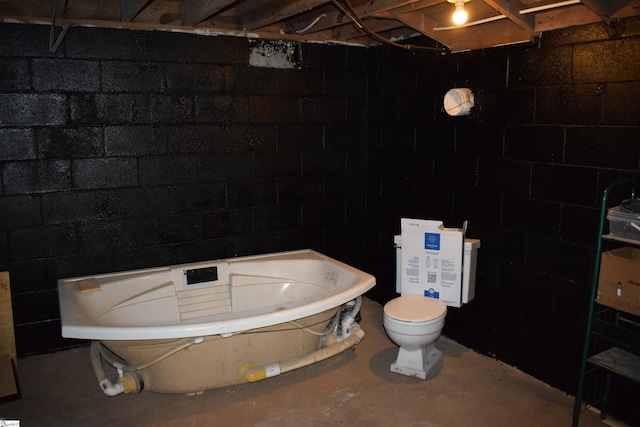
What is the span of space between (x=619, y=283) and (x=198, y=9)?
8.57ft

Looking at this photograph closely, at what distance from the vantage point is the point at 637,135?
2.31m

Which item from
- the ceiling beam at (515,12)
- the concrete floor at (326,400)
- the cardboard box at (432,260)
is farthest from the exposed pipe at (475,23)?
the concrete floor at (326,400)

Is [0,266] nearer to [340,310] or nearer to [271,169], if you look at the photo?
[271,169]

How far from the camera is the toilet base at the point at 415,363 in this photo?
2.95 metres

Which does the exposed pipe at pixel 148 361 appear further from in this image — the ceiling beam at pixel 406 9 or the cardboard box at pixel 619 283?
the ceiling beam at pixel 406 9

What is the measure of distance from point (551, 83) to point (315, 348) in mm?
1998

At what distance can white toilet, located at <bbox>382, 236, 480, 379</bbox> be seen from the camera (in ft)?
9.30

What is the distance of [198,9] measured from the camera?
9.63 feet

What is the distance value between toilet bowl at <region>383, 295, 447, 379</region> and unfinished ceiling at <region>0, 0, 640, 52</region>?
5.23 ft

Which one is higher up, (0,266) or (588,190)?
(588,190)

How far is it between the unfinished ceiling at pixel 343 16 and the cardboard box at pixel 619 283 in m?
1.12

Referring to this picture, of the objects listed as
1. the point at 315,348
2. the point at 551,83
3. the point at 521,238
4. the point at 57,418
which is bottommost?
the point at 57,418

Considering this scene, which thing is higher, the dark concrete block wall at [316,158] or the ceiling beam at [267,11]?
the ceiling beam at [267,11]

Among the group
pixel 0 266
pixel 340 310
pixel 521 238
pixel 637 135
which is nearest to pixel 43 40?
pixel 0 266
